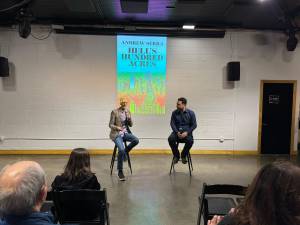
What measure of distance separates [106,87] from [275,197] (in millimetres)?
6211

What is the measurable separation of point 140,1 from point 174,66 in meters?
2.21

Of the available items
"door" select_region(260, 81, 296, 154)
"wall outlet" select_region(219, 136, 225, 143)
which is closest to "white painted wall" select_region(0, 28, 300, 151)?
"wall outlet" select_region(219, 136, 225, 143)

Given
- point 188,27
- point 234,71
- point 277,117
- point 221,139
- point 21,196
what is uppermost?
point 188,27

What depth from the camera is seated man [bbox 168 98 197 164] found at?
5727 millimetres

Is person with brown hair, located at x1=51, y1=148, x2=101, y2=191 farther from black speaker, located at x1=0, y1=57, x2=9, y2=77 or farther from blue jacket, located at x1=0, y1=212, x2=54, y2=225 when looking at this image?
black speaker, located at x1=0, y1=57, x2=9, y2=77

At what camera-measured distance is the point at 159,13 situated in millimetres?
6312

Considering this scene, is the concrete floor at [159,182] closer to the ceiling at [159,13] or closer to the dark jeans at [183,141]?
the dark jeans at [183,141]

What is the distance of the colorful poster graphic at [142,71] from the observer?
7152 millimetres

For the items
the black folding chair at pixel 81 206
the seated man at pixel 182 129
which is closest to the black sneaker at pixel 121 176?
the seated man at pixel 182 129

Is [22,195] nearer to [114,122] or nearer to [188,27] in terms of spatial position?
[114,122]

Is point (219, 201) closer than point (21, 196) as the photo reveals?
No

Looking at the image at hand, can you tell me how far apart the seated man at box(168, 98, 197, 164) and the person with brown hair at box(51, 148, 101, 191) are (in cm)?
286

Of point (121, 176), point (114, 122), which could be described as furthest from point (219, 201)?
point (114, 122)

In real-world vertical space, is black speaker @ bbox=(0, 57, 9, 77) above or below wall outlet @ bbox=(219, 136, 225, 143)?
above
